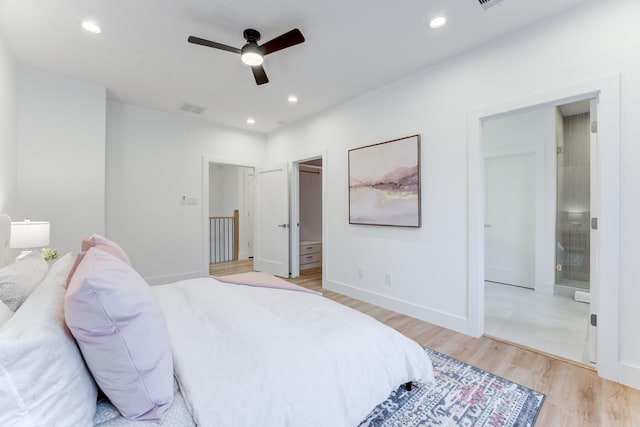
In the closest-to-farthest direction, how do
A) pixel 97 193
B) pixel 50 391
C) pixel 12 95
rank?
1. pixel 50 391
2. pixel 12 95
3. pixel 97 193

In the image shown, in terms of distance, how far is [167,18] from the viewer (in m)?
2.19

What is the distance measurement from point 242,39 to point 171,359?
8.42ft

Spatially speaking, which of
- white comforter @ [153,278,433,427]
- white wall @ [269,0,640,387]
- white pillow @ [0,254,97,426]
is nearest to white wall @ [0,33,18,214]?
white comforter @ [153,278,433,427]

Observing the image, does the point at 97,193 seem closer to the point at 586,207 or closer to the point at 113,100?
the point at 113,100

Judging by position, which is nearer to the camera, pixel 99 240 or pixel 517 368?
pixel 99 240

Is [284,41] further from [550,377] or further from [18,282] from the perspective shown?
[550,377]

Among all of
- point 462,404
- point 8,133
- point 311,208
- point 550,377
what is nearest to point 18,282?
point 8,133

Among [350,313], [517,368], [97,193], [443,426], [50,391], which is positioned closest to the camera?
[50,391]

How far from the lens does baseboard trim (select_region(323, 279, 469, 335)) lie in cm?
271

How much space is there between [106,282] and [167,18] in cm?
227

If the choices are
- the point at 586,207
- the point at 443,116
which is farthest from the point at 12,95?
the point at 586,207

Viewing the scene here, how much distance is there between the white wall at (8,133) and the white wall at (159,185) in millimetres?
1026

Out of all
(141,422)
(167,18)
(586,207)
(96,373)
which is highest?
(167,18)

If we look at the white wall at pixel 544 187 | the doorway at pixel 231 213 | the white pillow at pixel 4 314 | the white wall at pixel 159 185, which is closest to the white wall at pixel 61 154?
the white wall at pixel 159 185
